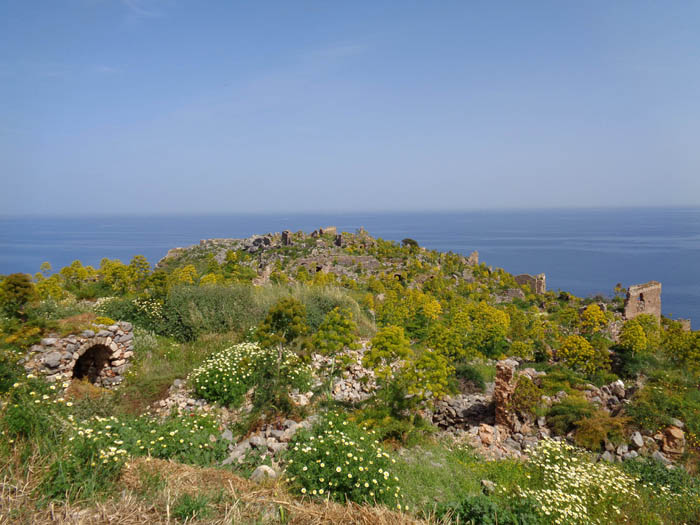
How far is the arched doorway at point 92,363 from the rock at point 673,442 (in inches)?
468

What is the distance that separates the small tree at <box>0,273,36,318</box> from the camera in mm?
8594

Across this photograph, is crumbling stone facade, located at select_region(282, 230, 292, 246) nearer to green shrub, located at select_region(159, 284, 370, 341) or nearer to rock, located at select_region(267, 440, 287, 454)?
green shrub, located at select_region(159, 284, 370, 341)

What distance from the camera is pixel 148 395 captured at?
25.9 ft

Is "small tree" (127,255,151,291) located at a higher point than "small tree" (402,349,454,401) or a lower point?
higher

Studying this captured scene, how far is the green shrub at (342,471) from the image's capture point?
3.89 metres

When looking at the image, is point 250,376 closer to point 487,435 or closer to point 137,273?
point 487,435

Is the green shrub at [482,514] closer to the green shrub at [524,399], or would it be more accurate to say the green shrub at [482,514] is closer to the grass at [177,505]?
the grass at [177,505]

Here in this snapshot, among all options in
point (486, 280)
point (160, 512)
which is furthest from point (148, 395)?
point (486, 280)

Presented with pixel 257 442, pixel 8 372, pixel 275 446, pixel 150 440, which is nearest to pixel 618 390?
pixel 275 446

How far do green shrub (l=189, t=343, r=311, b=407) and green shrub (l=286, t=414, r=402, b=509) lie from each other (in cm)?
246

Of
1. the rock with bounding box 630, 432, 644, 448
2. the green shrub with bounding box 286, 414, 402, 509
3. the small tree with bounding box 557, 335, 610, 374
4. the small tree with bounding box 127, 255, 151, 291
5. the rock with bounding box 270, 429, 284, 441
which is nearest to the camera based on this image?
Result: the green shrub with bounding box 286, 414, 402, 509

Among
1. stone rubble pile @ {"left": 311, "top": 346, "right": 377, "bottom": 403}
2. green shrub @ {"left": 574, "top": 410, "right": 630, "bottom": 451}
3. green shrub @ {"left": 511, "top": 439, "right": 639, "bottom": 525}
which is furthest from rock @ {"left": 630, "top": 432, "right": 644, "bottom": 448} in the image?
stone rubble pile @ {"left": 311, "top": 346, "right": 377, "bottom": 403}

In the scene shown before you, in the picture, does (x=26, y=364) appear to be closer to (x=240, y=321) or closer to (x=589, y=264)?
(x=240, y=321)

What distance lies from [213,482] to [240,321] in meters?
8.34
